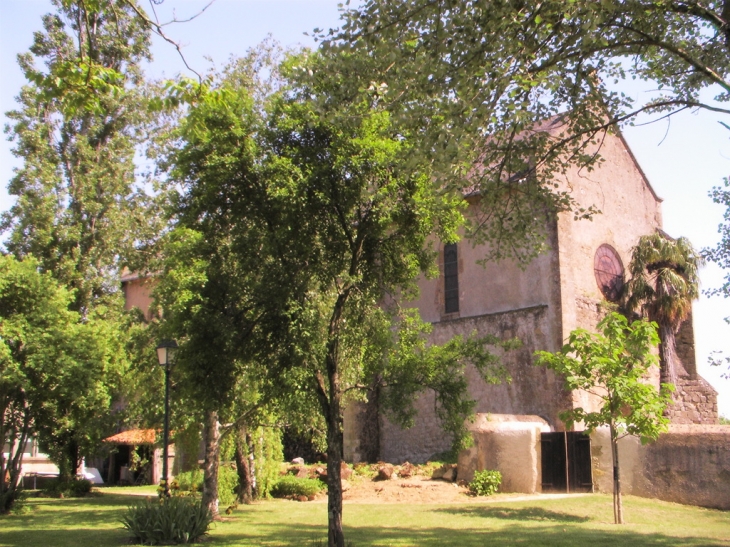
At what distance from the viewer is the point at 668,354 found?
2605 centimetres

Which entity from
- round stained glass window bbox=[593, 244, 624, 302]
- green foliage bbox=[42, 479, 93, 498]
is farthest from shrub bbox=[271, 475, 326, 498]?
round stained glass window bbox=[593, 244, 624, 302]

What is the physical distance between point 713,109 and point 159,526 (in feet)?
36.0

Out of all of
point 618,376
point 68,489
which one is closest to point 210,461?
point 618,376

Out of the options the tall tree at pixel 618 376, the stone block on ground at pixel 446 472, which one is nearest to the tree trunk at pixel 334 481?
the tall tree at pixel 618 376

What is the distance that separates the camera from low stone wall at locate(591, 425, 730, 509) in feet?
56.6

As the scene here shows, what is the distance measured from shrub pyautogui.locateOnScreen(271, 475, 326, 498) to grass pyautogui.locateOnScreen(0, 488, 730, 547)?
1395 millimetres

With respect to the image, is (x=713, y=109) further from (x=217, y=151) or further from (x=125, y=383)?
(x=125, y=383)

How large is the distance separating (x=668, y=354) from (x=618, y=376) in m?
12.2

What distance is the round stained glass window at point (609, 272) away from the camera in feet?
87.6

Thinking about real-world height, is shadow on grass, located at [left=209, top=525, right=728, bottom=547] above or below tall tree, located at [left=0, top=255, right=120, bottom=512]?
below

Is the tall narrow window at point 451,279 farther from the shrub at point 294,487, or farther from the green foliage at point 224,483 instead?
the green foliage at point 224,483

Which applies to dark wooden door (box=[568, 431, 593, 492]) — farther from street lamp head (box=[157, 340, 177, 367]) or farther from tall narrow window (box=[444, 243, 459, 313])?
street lamp head (box=[157, 340, 177, 367])

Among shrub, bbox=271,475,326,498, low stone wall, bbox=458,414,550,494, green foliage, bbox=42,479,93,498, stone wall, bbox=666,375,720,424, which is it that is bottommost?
green foliage, bbox=42,479,93,498

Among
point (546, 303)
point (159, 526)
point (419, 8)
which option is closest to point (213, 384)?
point (159, 526)
